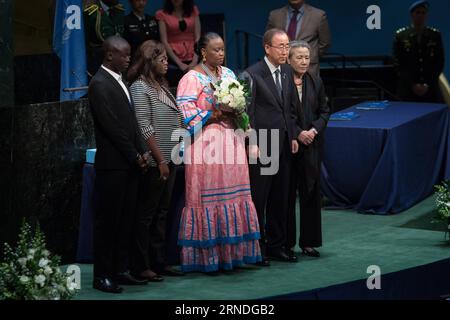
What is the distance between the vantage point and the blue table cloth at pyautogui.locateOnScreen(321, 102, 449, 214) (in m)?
9.57

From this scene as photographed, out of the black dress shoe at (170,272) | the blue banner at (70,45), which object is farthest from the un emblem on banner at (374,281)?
the blue banner at (70,45)

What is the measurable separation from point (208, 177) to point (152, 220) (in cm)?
46

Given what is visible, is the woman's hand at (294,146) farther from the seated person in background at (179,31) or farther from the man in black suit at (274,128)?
the seated person in background at (179,31)

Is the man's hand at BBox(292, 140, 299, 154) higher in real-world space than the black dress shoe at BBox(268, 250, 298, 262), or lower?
higher

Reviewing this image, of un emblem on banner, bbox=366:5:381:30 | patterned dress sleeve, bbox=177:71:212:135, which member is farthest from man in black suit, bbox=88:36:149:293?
un emblem on banner, bbox=366:5:381:30

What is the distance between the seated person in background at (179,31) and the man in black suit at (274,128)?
1.60 metres

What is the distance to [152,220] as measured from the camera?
23.8 ft

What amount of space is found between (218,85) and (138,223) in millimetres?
1012

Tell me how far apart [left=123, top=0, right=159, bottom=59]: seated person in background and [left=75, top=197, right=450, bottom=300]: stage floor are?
2091mm

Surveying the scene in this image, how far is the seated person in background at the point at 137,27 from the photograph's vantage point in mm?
8883

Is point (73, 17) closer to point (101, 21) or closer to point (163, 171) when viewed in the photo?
point (101, 21)

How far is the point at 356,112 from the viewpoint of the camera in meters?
10.5

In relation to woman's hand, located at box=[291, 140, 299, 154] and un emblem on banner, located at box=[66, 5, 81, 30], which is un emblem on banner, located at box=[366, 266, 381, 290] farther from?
un emblem on banner, located at box=[66, 5, 81, 30]
